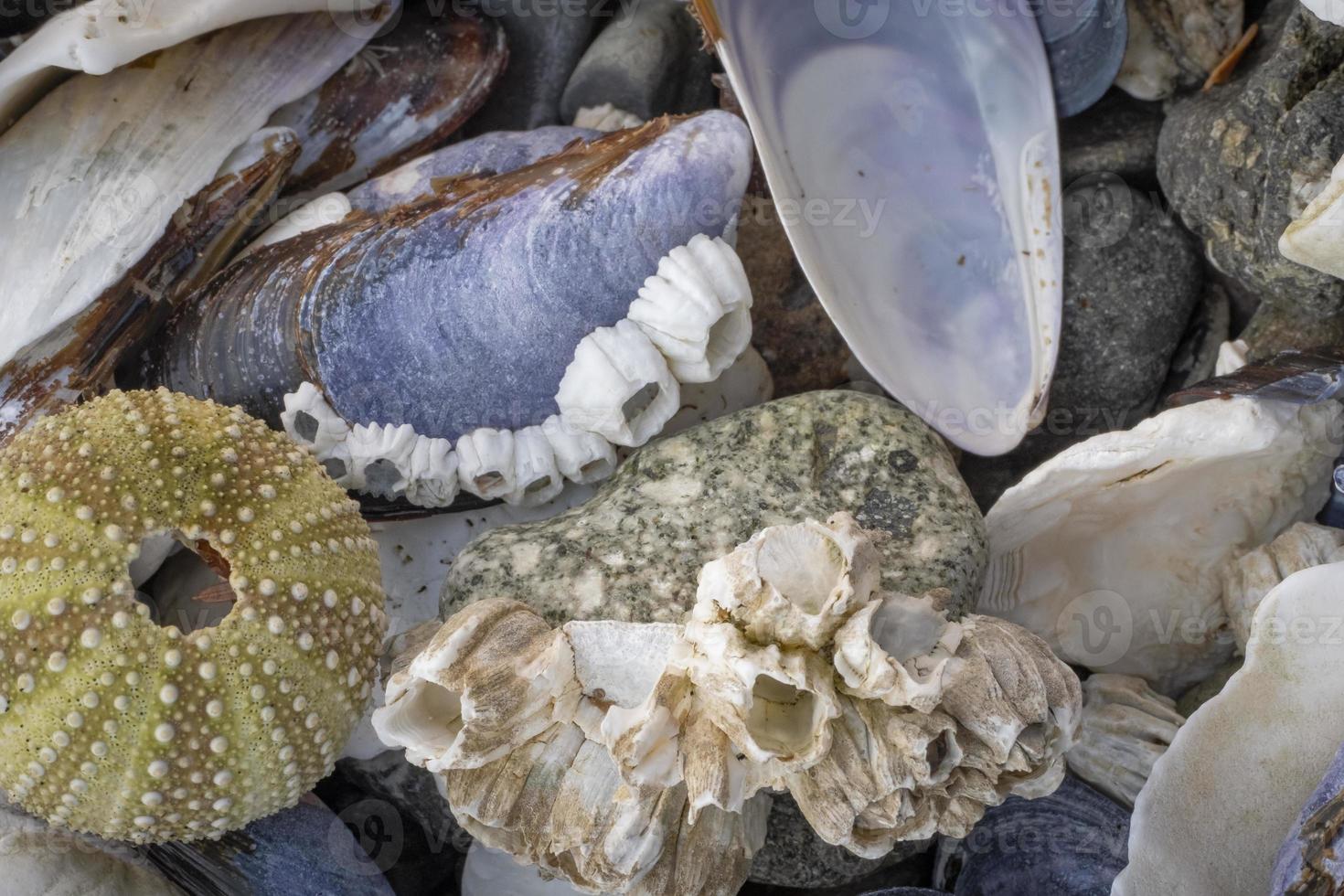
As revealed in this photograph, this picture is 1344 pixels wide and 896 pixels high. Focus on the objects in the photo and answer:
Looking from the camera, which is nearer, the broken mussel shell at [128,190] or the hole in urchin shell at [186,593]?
the hole in urchin shell at [186,593]

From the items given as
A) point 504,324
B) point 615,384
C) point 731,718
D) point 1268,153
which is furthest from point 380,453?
point 1268,153

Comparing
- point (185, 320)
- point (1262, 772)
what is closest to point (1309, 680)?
point (1262, 772)

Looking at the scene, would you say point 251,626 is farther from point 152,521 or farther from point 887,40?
point 887,40

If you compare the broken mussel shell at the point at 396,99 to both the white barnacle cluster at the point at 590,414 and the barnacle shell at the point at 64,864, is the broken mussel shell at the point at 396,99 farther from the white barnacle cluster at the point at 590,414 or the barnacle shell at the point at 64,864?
the barnacle shell at the point at 64,864

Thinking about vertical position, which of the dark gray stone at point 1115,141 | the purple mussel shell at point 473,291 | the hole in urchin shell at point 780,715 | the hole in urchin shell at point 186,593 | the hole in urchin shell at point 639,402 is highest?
the purple mussel shell at point 473,291

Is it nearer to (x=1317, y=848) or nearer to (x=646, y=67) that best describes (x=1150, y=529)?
(x=1317, y=848)

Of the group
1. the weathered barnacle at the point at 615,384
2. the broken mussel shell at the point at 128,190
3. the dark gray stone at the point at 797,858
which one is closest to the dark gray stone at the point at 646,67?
A: the broken mussel shell at the point at 128,190
